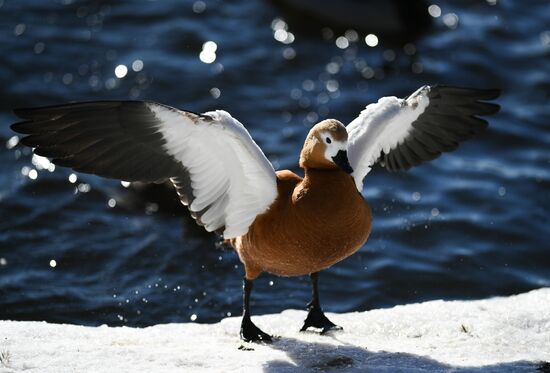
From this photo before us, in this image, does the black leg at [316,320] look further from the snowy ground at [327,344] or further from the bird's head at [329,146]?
the bird's head at [329,146]

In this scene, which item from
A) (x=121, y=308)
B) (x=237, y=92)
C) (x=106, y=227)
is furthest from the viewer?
(x=237, y=92)

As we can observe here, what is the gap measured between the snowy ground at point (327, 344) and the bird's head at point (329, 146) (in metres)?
1.08

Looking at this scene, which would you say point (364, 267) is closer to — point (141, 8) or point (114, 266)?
point (114, 266)

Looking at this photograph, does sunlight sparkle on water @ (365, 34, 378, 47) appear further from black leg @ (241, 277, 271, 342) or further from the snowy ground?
black leg @ (241, 277, 271, 342)

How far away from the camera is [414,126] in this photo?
6.32 m

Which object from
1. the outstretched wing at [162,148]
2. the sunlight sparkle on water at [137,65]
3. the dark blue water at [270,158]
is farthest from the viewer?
the sunlight sparkle on water at [137,65]

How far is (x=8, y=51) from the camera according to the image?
412 inches

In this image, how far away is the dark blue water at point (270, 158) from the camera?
24.9 ft

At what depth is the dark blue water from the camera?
299 inches

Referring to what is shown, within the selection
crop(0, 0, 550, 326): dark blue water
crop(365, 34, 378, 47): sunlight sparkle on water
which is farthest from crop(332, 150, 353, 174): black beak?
crop(365, 34, 378, 47): sunlight sparkle on water

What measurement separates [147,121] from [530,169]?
5.47 meters

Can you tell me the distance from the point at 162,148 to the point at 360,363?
5.50 ft

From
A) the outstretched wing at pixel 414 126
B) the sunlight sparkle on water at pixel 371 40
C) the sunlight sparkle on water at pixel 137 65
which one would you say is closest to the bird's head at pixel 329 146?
the outstretched wing at pixel 414 126

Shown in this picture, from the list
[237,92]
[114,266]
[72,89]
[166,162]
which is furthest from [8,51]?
[166,162]
